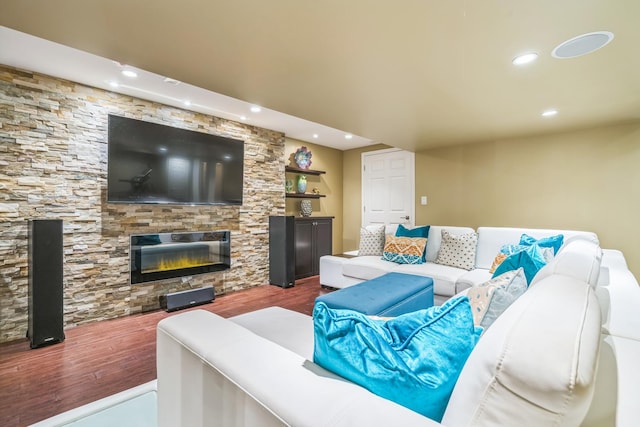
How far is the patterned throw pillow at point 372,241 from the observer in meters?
4.29

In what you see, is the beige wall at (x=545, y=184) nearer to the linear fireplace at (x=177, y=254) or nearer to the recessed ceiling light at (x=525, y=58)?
the recessed ceiling light at (x=525, y=58)

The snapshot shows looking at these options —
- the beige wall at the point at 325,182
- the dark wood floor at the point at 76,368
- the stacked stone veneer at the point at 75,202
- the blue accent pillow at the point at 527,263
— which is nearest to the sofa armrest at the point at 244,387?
the dark wood floor at the point at 76,368

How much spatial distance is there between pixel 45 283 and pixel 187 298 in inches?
52.0

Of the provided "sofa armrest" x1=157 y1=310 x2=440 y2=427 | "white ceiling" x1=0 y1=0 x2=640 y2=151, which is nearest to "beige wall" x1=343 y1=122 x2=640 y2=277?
"white ceiling" x1=0 y1=0 x2=640 y2=151

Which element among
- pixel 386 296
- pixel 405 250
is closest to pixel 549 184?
pixel 405 250

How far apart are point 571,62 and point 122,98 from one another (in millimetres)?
4010

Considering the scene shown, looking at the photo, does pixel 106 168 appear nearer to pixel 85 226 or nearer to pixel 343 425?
pixel 85 226

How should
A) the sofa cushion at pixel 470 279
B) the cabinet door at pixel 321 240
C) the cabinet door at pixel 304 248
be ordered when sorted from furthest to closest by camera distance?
the cabinet door at pixel 321 240
the cabinet door at pixel 304 248
the sofa cushion at pixel 470 279

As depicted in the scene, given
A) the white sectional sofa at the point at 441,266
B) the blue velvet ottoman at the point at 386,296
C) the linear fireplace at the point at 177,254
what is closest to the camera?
the blue velvet ottoman at the point at 386,296

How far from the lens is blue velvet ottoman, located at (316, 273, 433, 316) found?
2188 millimetres

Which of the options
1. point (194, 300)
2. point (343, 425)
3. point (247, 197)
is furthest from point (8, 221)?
point (343, 425)

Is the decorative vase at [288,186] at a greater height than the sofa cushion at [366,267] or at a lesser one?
greater

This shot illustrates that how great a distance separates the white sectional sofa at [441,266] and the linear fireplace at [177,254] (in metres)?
1.46

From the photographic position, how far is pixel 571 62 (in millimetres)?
1907
